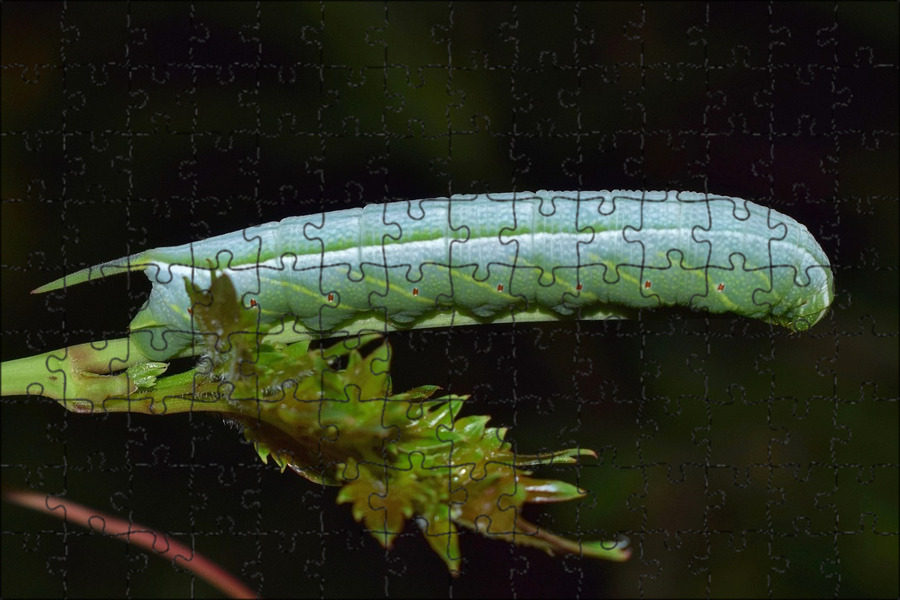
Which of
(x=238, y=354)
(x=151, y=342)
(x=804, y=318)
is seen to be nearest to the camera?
(x=238, y=354)

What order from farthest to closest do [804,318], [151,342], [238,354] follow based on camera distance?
[804,318], [151,342], [238,354]

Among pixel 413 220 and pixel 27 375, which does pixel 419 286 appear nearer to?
pixel 413 220

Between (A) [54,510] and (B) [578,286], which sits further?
(B) [578,286]

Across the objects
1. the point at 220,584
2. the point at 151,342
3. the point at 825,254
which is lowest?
the point at 220,584

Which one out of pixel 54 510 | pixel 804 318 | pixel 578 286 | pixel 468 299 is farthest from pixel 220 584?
pixel 804 318

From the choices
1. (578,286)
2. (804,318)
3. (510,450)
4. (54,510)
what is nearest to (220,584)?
(54,510)

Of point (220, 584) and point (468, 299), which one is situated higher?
point (468, 299)
